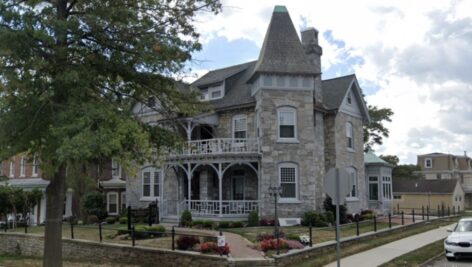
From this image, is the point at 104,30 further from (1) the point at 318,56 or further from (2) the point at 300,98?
(1) the point at 318,56

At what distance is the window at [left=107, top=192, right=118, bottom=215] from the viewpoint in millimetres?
35656

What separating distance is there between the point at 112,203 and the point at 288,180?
54.1ft

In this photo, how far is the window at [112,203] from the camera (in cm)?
3566

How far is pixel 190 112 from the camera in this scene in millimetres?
14969

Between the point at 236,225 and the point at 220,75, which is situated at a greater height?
the point at 220,75

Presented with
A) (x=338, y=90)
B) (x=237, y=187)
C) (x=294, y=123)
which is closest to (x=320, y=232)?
(x=294, y=123)

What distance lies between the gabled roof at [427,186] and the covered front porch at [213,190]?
121 feet

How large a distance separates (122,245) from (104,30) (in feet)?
29.4

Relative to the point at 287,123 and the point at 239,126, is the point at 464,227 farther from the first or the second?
the point at 239,126

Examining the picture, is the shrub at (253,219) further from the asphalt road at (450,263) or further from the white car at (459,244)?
the white car at (459,244)

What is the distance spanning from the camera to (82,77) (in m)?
12.4

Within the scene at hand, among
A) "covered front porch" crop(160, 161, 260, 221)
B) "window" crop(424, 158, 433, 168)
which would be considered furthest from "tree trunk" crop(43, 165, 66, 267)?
"window" crop(424, 158, 433, 168)

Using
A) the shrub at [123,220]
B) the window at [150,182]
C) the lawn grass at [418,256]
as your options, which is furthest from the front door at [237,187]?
the lawn grass at [418,256]

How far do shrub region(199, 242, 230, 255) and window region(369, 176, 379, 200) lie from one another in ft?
68.2
